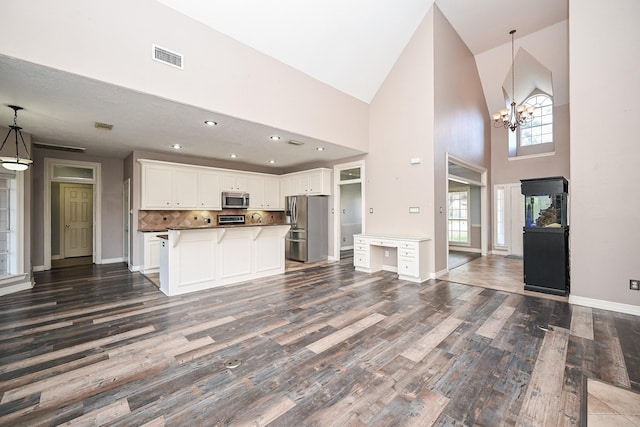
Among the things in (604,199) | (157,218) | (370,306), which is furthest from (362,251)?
(157,218)

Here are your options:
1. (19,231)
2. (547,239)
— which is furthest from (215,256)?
(547,239)

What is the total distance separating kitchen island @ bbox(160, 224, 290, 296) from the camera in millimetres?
4129

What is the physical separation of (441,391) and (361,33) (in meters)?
5.41

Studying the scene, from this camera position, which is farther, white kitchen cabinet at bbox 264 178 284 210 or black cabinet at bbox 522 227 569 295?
white kitchen cabinet at bbox 264 178 284 210

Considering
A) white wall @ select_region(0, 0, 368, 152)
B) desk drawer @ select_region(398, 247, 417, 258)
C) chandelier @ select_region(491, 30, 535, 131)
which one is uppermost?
chandelier @ select_region(491, 30, 535, 131)

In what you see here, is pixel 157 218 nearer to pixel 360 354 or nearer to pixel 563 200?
pixel 360 354

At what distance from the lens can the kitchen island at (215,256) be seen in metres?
4.13

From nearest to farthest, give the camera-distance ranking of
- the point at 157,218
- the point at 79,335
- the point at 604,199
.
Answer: the point at 79,335 → the point at 604,199 → the point at 157,218

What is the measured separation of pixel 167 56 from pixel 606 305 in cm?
630

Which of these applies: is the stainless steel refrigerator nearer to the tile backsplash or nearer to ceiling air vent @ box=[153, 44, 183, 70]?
the tile backsplash

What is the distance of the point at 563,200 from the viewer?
13.7 feet

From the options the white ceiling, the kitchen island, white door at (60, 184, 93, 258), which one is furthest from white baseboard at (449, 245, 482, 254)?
white door at (60, 184, 93, 258)

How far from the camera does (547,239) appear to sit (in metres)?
4.13

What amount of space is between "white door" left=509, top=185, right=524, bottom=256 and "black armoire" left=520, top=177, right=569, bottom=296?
4026 mm
